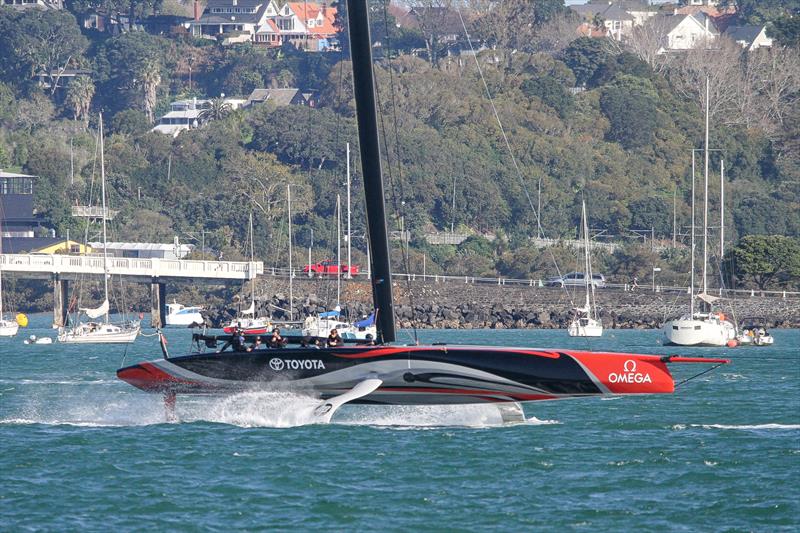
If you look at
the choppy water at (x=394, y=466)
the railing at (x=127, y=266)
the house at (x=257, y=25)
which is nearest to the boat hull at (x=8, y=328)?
the railing at (x=127, y=266)

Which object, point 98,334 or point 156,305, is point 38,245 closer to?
point 156,305

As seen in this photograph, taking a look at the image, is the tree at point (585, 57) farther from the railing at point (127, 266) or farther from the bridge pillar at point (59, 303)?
the bridge pillar at point (59, 303)

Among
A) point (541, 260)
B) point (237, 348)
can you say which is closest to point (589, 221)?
point (541, 260)

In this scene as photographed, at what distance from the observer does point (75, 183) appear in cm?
11681

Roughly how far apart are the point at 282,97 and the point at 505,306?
77.5 meters

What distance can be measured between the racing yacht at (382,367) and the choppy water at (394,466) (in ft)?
2.52

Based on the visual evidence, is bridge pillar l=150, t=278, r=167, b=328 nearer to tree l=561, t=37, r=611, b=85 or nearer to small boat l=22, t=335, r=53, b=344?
small boat l=22, t=335, r=53, b=344

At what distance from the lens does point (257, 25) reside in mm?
188125

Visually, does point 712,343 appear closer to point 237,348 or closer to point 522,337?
point 522,337

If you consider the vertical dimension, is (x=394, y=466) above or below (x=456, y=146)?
below

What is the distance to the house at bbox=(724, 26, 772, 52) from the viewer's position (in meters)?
168

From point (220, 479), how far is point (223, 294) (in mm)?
77102

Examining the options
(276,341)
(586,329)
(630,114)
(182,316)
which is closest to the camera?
(276,341)

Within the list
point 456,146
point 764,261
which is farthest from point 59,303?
point 456,146
